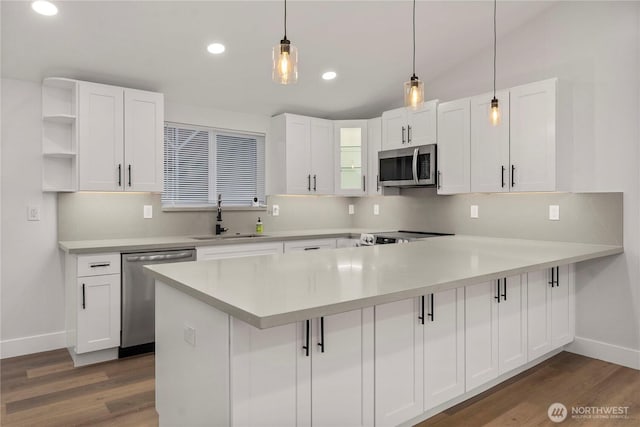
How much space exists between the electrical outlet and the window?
2.62 m

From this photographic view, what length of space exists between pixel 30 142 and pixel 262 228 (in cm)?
225

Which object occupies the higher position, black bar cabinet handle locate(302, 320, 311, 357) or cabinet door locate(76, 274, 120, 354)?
black bar cabinet handle locate(302, 320, 311, 357)

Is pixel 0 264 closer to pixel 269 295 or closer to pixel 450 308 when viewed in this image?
pixel 269 295

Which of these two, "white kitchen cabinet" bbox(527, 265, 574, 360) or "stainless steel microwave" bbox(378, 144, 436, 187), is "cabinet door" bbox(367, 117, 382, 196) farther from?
"white kitchen cabinet" bbox(527, 265, 574, 360)

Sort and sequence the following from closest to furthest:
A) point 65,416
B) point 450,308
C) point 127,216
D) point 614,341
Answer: point 450,308 → point 65,416 → point 614,341 → point 127,216

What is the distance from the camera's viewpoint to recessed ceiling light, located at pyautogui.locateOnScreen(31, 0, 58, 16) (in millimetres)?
2651

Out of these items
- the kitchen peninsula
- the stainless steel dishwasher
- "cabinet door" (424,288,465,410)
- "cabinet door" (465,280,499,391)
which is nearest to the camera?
the kitchen peninsula

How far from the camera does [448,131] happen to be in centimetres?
395

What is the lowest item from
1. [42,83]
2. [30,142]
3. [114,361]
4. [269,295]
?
[114,361]

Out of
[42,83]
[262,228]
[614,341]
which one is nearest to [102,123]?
[42,83]

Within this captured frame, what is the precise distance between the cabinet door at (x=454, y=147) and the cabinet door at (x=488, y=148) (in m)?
0.06

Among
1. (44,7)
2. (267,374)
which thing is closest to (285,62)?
(267,374)

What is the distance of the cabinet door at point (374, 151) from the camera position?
4.70 m

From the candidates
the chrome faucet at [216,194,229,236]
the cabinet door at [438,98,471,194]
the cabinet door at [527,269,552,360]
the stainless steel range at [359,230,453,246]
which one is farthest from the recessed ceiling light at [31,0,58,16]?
the cabinet door at [527,269,552,360]
